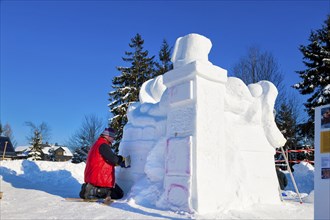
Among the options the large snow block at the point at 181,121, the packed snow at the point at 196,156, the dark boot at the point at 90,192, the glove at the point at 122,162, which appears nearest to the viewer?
the packed snow at the point at 196,156

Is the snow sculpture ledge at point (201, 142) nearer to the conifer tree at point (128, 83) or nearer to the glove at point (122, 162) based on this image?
the glove at point (122, 162)

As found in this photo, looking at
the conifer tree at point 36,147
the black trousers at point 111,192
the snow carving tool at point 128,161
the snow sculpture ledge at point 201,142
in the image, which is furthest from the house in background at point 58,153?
the snow sculpture ledge at point 201,142

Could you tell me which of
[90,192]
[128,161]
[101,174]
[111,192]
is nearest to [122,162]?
[128,161]

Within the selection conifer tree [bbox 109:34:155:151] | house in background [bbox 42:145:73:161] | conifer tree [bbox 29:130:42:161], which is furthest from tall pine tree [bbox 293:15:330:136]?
house in background [bbox 42:145:73:161]

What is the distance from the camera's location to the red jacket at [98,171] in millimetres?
6508

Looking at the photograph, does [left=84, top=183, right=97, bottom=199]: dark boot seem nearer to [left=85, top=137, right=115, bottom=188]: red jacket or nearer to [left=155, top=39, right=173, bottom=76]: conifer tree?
[left=85, top=137, right=115, bottom=188]: red jacket

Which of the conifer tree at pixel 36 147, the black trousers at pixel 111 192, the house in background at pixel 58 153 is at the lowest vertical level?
the house in background at pixel 58 153

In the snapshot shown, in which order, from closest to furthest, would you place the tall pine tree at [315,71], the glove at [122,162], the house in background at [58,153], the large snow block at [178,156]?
the large snow block at [178,156] < the glove at [122,162] < the tall pine tree at [315,71] < the house in background at [58,153]

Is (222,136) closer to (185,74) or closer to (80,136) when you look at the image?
(185,74)

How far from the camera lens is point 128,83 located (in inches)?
968

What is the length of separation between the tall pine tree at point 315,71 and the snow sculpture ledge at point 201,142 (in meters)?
13.0

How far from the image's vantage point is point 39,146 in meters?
38.6

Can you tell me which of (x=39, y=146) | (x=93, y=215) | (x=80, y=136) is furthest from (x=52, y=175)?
(x=39, y=146)

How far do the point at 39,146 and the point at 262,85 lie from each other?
35613 mm
